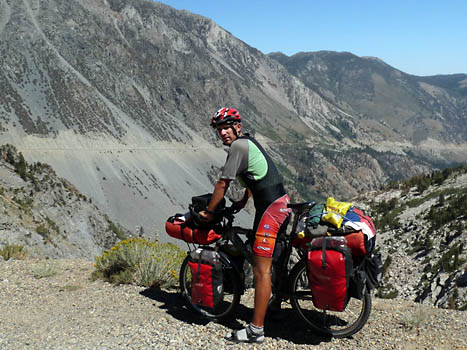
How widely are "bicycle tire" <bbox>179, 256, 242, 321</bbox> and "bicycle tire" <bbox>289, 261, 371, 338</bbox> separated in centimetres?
75

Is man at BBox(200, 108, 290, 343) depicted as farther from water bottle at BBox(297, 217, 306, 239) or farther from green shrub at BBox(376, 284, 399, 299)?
green shrub at BBox(376, 284, 399, 299)

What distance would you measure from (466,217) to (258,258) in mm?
18284

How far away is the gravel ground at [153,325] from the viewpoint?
508cm

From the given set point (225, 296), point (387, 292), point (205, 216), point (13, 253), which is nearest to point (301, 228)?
point (205, 216)

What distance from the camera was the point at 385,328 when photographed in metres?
5.55

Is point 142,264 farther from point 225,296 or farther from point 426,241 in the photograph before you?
point 426,241

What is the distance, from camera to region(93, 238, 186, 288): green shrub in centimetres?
716

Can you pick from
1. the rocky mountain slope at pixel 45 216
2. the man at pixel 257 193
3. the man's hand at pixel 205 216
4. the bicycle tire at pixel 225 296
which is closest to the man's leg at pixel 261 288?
the man at pixel 257 193

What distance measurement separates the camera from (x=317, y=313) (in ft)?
18.1

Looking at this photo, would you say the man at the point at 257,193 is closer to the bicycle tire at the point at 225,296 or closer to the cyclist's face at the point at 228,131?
the cyclist's face at the point at 228,131

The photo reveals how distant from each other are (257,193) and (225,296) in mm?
1904

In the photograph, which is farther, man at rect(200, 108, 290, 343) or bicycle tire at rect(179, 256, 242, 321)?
bicycle tire at rect(179, 256, 242, 321)

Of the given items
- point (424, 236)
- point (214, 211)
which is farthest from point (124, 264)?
point (424, 236)

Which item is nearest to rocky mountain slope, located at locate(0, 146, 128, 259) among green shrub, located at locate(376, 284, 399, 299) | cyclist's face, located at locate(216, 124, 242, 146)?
cyclist's face, located at locate(216, 124, 242, 146)
